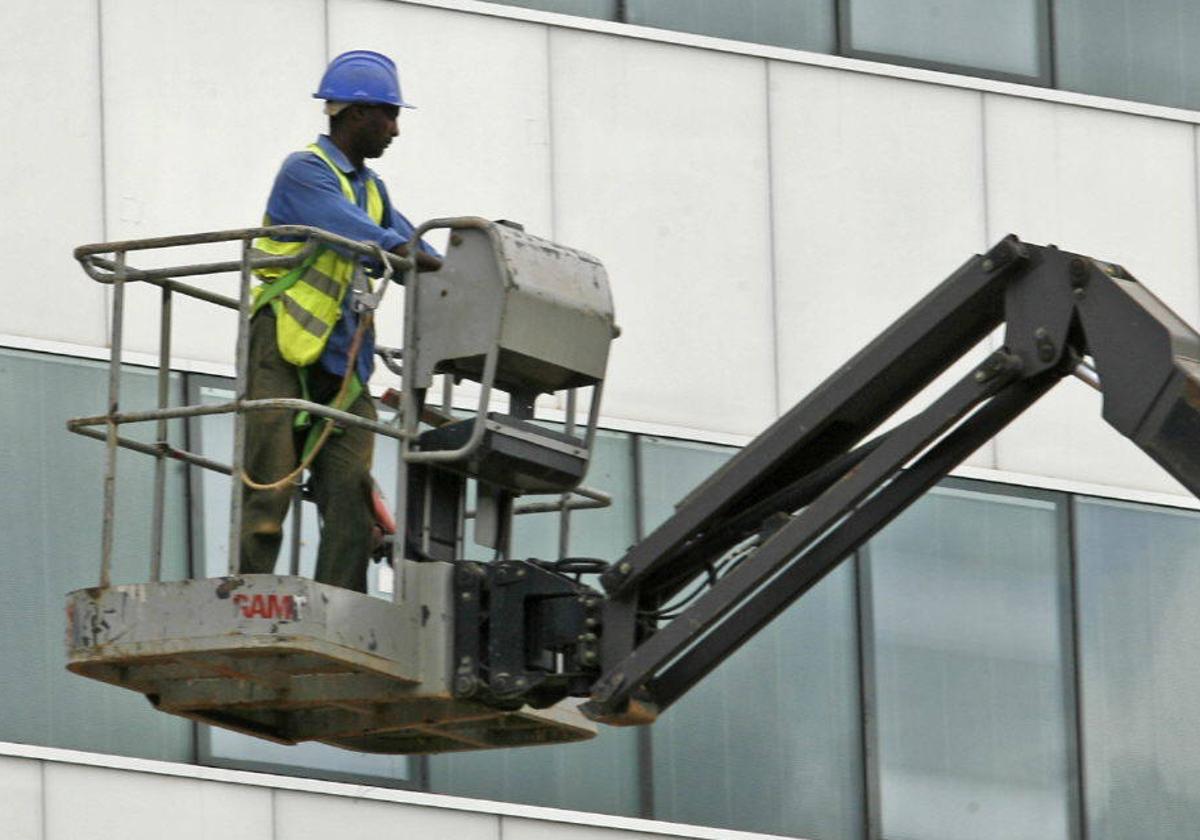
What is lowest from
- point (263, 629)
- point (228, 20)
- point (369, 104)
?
point (263, 629)

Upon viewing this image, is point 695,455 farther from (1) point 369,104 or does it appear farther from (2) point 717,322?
(1) point 369,104

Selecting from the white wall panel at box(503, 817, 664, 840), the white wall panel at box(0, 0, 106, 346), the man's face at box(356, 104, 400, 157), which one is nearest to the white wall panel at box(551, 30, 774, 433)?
the white wall panel at box(503, 817, 664, 840)

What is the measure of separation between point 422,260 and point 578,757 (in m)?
6.82

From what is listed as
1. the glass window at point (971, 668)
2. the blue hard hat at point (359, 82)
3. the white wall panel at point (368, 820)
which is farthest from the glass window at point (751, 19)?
the blue hard hat at point (359, 82)

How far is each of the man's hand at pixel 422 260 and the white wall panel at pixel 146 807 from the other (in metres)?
5.49

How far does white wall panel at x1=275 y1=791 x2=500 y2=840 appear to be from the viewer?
20.0 meters

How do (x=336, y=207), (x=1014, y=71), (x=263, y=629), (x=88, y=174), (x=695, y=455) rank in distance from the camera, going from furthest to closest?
1. (x=1014, y=71)
2. (x=695, y=455)
3. (x=88, y=174)
4. (x=336, y=207)
5. (x=263, y=629)

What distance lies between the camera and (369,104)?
15.4m

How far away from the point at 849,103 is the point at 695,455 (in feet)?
8.27

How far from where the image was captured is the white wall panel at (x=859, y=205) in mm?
22391

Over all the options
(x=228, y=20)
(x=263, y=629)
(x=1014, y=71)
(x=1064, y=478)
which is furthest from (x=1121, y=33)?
(x=263, y=629)

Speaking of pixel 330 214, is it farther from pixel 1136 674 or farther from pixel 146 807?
pixel 1136 674

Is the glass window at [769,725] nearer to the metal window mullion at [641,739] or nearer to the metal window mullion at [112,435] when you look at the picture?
the metal window mullion at [641,739]

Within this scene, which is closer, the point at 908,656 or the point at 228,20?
the point at 228,20
